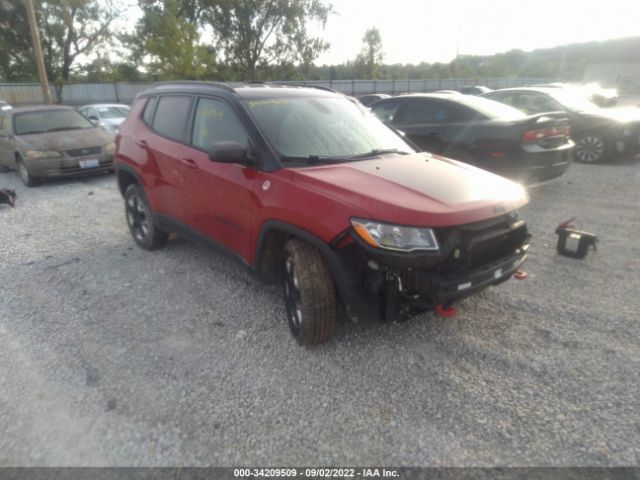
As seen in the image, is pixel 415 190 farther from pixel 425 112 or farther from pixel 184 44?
pixel 184 44

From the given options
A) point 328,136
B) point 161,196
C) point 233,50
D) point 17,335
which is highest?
point 233,50

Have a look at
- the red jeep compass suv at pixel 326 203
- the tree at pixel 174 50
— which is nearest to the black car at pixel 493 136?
the red jeep compass suv at pixel 326 203

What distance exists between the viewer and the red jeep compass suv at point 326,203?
101 inches

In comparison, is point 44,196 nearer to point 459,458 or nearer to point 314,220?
point 314,220

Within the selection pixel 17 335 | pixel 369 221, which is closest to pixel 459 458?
pixel 369 221

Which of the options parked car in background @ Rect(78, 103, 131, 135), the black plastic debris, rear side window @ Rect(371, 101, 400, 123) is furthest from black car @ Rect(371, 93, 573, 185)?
parked car in background @ Rect(78, 103, 131, 135)

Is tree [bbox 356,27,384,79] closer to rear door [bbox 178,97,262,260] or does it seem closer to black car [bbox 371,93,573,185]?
black car [bbox 371,93,573,185]

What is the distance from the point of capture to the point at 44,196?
7.85m

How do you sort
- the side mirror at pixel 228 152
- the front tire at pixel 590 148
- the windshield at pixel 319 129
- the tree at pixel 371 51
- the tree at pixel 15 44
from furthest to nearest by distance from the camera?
1. the tree at pixel 371 51
2. the tree at pixel 15 44
3. the front tire at pixel 590 148
4. the windshield at pixel 319 129
5. the side mirror at pixel 228 152

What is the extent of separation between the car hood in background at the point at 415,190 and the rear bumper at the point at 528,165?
3.25 metres

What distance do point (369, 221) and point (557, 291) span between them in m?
2.38

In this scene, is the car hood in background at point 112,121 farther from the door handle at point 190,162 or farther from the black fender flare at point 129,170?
the door handle at point 190,162

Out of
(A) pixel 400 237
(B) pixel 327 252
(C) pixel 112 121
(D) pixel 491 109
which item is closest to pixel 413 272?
(A) pixel 400 237

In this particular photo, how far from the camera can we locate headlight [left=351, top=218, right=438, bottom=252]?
2480mm
